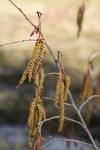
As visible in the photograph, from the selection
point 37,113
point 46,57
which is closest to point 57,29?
point 46,57

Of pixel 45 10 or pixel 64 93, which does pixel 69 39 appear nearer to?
pixel 45 10

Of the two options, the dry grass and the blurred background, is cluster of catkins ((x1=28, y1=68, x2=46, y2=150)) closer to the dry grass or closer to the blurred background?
the blurred background

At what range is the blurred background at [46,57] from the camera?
4.20 meters

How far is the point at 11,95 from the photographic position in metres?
4.46

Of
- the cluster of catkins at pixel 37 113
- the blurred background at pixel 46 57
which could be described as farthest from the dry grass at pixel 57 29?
the cluster of catkins at pixel 37 113

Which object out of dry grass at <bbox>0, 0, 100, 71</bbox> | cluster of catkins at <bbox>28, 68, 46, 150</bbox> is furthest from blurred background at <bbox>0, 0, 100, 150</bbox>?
cluster of catkins at <bbox>28, 68, 46, 150</bbox>

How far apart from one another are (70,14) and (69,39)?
0.36 m

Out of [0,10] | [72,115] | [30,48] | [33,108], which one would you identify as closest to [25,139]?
[72,115]

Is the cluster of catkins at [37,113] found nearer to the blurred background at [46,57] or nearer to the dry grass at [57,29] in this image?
the blurred background at [46,57]

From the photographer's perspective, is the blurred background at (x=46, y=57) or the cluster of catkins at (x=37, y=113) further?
the blurred background at (x=46, y=57)

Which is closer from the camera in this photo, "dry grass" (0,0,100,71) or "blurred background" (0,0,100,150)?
"blurred background" (0,0,100,150)

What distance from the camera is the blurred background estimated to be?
420 cm

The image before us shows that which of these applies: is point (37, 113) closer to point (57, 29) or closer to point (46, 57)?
point (46, 57)

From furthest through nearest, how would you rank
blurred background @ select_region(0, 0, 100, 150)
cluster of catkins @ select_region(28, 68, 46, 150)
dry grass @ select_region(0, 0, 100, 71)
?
dry grass @ select_region(0, 0, 100, 71), blurred background @ select_region(0, 0, 100, 150), cluster of catkins @ select_region(28, 68, 46, 150)
